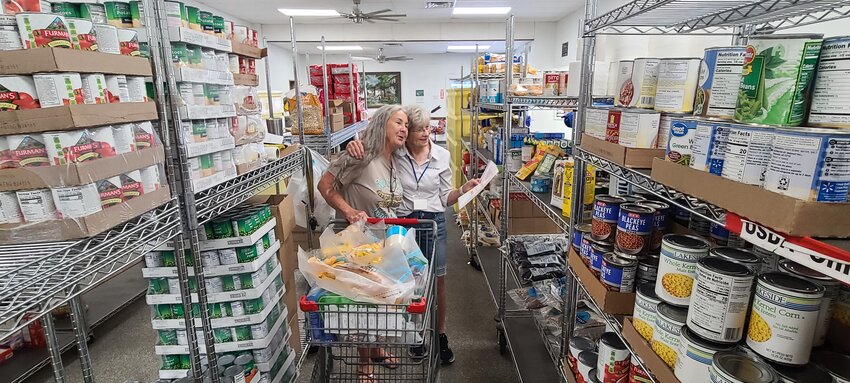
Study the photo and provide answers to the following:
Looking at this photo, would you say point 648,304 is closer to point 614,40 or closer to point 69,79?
point 614,40

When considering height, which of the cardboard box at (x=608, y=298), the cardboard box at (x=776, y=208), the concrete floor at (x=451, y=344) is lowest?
the concrete floor at (x=451, y=344)

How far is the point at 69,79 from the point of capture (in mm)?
946

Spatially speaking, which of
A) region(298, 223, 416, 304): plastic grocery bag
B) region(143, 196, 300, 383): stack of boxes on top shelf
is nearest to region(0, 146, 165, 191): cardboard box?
region(298, 223, 416, 304): plastic grocery bag

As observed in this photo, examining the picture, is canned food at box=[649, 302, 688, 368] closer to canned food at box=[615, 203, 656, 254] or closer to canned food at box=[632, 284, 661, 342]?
canned food at box=[632, 284, 661, 342]

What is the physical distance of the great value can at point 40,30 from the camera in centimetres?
89

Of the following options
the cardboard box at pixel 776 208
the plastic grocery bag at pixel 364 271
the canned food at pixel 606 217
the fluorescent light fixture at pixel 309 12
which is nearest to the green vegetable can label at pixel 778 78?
the cardboard box at pixel 776 208

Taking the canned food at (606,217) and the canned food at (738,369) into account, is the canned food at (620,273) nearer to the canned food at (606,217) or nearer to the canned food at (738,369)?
the canned food at (606,217)

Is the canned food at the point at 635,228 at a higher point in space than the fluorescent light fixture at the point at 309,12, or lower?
lower

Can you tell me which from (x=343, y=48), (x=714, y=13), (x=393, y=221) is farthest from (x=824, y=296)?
(x=343, y=48)

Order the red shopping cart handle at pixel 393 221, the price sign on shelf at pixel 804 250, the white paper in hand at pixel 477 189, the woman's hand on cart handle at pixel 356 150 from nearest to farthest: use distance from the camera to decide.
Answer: the price sign on shelf at pixel 804 250 < the red shopping cart handle at pixel 393 221 < the white paper in hand at pixel 477 189 < the woman's hand on cart handle at pixel 356 150

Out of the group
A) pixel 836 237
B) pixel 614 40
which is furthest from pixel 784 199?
pixel 614 40

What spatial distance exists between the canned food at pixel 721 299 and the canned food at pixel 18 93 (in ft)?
4.81

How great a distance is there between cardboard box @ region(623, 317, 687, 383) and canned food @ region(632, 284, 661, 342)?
0.02 metres

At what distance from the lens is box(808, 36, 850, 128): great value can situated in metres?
0.70
